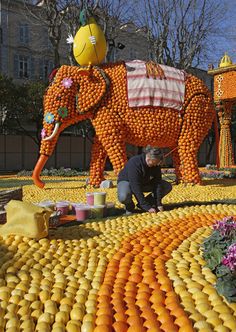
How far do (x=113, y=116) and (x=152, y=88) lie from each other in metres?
0.89

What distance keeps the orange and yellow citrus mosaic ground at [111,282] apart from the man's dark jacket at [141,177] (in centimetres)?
62

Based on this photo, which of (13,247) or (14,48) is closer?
(13,247)

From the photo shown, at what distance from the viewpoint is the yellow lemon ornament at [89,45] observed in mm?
7488

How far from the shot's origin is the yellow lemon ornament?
A: 749cm

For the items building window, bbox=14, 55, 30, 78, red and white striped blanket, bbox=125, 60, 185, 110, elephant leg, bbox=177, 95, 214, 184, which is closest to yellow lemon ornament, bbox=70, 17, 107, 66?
red and white striped blanket, bbox=125, 60, 185, 110

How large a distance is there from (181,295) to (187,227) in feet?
6.10

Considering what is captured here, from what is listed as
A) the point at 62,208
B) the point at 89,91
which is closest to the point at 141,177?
the point at 62,208

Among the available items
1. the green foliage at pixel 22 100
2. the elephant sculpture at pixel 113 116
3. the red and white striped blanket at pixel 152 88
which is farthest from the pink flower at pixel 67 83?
the green foliage at pixel 22 100

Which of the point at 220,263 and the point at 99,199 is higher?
the point at 99,199

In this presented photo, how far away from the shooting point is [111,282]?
2.78 metres

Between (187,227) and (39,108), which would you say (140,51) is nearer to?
(39,108)

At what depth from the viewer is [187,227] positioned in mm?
4348

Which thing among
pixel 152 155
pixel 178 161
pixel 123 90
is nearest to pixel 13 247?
pixel 152 155

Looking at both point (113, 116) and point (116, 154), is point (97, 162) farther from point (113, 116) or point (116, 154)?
point (113, 116)
